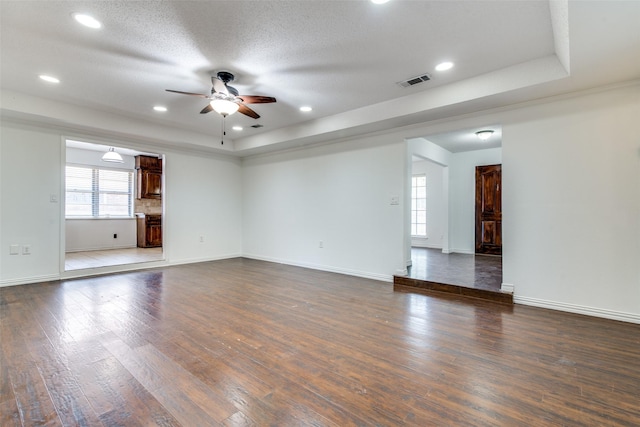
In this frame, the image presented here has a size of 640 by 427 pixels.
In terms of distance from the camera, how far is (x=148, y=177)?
875cm

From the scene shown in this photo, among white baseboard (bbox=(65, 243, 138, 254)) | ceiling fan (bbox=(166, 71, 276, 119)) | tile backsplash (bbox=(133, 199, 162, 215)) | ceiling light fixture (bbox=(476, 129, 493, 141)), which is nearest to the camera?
ceiling fan (bbox=(166, 71, 276, 119))

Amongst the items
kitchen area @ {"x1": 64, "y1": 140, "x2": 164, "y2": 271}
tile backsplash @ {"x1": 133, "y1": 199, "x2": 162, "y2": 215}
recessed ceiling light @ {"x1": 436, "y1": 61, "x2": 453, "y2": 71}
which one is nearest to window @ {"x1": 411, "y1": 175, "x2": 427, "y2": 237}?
recessed ceiling light @ {"x1": 436, "y1": 61, "x2": 453, "y2": 71}

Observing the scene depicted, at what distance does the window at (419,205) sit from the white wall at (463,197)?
995mm

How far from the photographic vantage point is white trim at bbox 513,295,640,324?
3086mm

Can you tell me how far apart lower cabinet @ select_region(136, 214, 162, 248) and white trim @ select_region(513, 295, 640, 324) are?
9.01 metres

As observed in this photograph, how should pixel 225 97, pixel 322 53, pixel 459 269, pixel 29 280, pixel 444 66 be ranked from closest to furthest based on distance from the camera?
pixel 322 53, pixel 444 66, pixel 225 97, pixel 29 280, pixel 459 269

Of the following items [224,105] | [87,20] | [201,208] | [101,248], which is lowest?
[101,248]

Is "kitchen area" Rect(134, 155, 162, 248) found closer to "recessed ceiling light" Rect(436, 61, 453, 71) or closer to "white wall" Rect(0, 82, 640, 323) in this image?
"white wall" Rect(0, 82, 640, 323)

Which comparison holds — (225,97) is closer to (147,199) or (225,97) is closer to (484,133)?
(484,133)

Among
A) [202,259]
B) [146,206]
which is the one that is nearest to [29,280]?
[202,259]

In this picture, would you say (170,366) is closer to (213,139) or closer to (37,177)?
(37,177)

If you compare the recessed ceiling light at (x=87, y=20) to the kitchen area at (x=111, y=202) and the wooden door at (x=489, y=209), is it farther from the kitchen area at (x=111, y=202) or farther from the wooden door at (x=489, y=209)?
the wooden door at (x=489, y=209)

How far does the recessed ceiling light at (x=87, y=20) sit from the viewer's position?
7.94 ft

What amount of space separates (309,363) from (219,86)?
300cm
